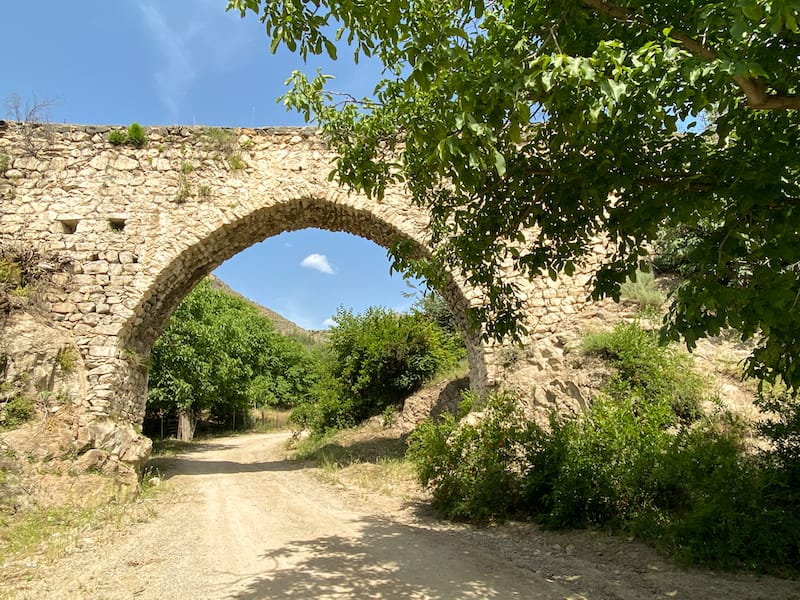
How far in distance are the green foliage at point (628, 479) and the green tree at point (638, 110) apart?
5.65 ft

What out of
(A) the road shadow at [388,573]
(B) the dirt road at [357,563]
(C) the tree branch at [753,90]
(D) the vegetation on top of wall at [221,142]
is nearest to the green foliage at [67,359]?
(B) the dirt road at [357,563]

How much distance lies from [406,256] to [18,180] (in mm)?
8259

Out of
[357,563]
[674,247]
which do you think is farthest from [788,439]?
[674,247]

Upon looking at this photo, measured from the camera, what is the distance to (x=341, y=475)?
9648mm

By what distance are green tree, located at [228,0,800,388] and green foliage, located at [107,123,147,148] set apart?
24.2 feet

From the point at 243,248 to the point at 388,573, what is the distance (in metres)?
7.61

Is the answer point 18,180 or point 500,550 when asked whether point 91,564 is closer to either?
point 500,550

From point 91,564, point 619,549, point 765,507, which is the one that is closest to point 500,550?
point 619,549

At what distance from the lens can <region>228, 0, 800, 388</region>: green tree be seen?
2293 millimetres

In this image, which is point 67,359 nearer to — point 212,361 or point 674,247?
point 674,247

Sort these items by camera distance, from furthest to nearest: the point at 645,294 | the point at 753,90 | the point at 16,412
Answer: the point at 645,294 → the point at 16,412 → the point at 753,90

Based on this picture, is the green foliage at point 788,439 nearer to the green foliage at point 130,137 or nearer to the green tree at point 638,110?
the green tree at point 638,110

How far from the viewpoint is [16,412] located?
7.61m

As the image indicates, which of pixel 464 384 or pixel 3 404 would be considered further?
pixel 464 384
